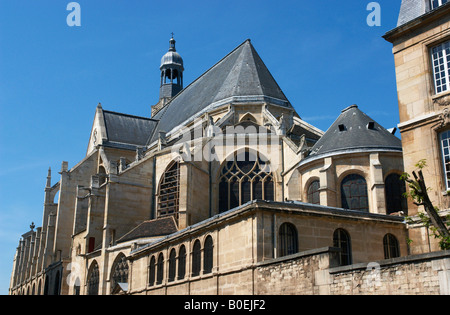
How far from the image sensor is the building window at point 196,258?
17.0 m

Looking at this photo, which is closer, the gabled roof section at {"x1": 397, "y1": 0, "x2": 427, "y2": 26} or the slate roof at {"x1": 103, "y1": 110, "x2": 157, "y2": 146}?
the gabled roof section at {"x1": 397, "y1": 0, "x2": 427, "y2": 26}

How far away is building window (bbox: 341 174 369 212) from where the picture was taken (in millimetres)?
22078

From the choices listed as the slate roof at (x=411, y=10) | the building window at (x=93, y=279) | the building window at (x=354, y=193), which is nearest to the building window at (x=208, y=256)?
the building window at (x=354, y=193)

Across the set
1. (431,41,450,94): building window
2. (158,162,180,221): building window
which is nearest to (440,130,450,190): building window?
(431,41,450,94): building window

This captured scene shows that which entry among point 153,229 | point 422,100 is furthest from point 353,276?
point 153,229

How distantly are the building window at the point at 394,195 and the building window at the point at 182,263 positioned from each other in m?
8.62

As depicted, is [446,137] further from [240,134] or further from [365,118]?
[240,134]

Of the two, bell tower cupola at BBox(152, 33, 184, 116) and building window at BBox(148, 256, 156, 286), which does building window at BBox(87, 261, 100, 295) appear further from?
bell tower cupola at BBox(152, 33, 184, 116)

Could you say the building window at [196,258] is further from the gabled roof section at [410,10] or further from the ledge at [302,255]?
the gabled roof section at [410,10]

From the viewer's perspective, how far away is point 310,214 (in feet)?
50.4

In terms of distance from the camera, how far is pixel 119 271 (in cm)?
2595

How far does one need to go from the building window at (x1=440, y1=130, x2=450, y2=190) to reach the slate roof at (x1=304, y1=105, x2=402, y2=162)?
24.7ft
